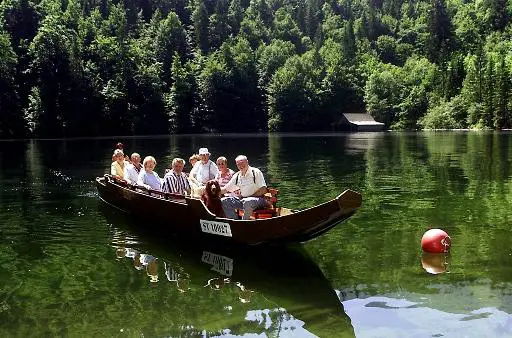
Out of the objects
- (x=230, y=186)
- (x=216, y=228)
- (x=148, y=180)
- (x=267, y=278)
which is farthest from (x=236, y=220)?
(x=148, y=180)

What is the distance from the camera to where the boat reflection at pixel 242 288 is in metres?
8.70

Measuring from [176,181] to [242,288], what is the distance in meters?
6.35

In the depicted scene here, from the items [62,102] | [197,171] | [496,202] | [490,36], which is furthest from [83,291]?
[490,36]

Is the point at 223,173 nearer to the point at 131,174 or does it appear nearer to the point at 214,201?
the point at 214,201

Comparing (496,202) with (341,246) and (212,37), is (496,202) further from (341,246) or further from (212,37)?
(212,37)

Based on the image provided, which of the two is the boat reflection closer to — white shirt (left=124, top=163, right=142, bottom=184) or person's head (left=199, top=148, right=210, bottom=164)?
person's head (left=199, top=148, right=210, bottom=164)

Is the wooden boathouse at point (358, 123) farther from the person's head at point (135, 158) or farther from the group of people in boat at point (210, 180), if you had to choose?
the person's head at point (135, 158)

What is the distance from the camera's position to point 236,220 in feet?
39.3

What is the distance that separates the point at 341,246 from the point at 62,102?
Result: 276 ft

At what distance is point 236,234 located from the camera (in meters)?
12.2

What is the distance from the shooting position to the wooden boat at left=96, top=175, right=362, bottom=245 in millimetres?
11211

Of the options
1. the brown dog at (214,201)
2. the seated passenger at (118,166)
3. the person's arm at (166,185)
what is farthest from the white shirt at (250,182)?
the seated passenger at (118,166)

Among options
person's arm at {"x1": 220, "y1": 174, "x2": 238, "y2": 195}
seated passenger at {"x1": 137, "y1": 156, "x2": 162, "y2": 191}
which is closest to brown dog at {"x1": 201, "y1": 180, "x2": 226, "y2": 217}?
person's arm at {"x1": 220, "y1": 174, "x2": 238, "y2": 195}

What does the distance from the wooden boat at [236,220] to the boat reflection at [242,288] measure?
1.73 feet
